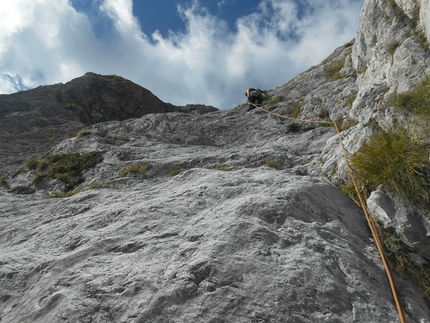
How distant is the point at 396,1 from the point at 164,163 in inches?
374

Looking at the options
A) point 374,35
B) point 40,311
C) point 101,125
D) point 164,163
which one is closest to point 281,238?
point 40,311

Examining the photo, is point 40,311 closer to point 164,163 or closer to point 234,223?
point 234,223

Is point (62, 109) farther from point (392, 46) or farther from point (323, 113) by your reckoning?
point (392, 46)

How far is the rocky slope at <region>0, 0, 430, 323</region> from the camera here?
4.31 meters

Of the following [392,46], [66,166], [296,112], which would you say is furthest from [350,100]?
[66,166]

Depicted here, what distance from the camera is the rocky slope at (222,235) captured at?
170 inches

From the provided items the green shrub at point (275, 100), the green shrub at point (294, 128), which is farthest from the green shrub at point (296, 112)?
the green shrub at point (275, 100)

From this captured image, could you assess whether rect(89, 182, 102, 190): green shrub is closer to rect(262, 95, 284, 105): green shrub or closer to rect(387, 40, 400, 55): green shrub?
rect(387, 40, 400, 55): green shrub

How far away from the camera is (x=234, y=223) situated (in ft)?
18.5

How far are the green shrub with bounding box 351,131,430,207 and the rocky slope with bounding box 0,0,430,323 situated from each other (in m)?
0.23

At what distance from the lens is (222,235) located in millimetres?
5402

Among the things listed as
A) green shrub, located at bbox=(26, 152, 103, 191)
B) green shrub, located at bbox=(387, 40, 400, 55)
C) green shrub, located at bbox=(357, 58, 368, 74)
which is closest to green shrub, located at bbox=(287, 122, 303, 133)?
green shrub, located at bbox=(357, 58, 368, 74)

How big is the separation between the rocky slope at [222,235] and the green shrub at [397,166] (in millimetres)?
233

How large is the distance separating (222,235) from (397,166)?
3.29 meters
